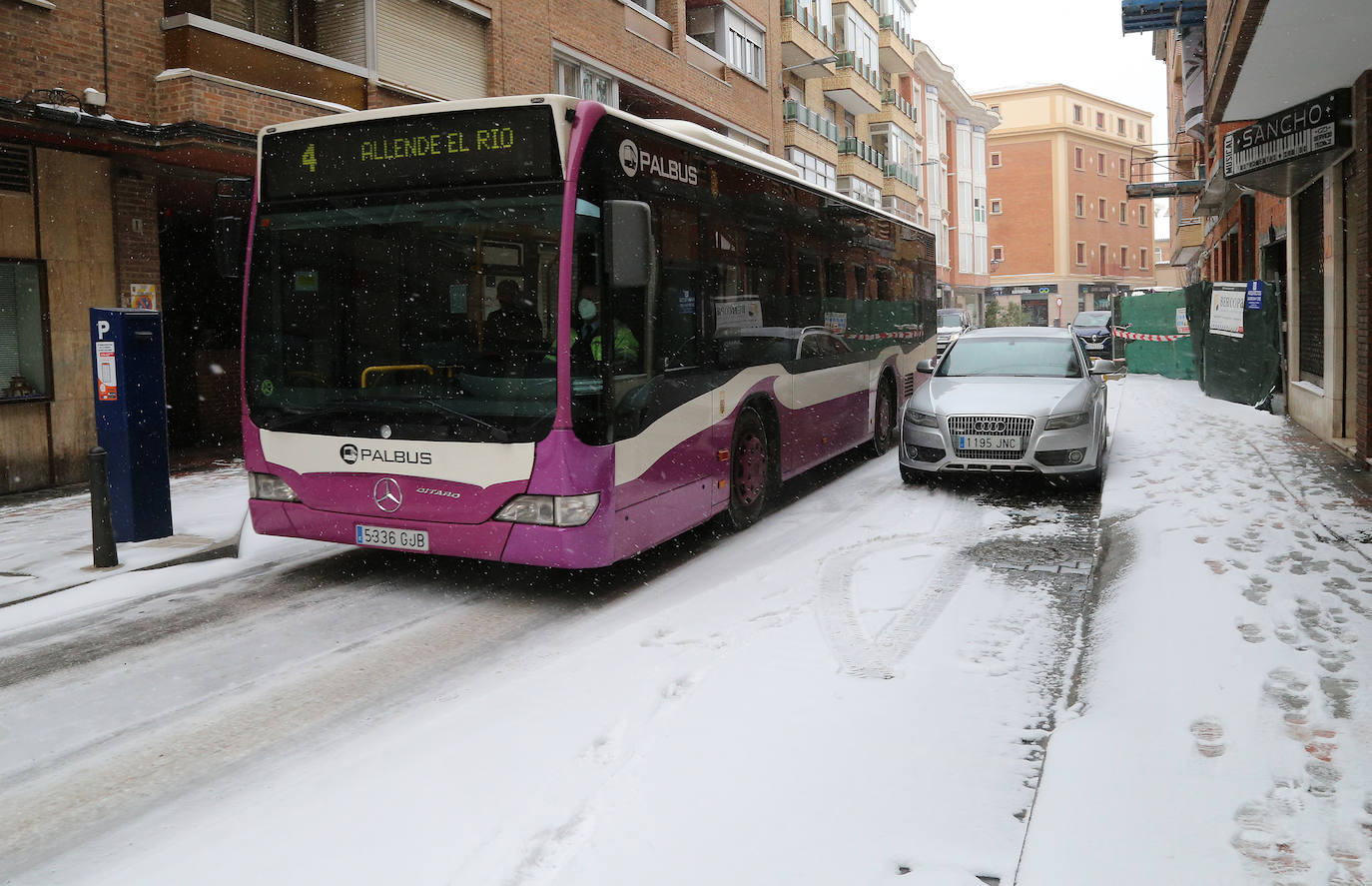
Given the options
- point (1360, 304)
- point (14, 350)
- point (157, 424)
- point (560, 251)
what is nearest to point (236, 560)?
point (157, 424)

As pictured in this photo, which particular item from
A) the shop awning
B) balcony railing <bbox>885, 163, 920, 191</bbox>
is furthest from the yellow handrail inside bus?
balcony railing <bbox>885, 163, 920, 191</bbox>

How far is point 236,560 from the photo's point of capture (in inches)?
316

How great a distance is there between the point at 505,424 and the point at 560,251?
1.01 meters

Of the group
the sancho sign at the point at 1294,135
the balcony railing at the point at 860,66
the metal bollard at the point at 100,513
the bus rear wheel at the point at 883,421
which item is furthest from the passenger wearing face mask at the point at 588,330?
the balcony railing at the point at 860,66

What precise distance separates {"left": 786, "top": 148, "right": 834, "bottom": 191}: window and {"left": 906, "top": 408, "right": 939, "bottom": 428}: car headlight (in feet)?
74.0

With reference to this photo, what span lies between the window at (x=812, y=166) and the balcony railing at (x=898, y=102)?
10901mm

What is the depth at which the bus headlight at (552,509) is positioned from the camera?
6141 millimetres

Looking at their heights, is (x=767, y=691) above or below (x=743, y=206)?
below

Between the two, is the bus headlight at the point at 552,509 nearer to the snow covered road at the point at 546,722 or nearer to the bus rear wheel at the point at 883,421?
the snow covered road at the point at 546,722

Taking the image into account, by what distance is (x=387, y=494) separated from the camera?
656 cm

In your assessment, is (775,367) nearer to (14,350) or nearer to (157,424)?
(157,424)

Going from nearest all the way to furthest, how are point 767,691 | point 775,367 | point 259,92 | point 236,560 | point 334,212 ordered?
point 767,691 < point 334,212 < point 236,560 < point 775,367 < point 259,92

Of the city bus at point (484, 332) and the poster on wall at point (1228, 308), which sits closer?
the city bus at point (484, 332)

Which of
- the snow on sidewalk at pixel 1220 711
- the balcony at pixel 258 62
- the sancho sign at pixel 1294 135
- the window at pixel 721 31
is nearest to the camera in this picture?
the snow on sidewalk at pixel 1220 711
